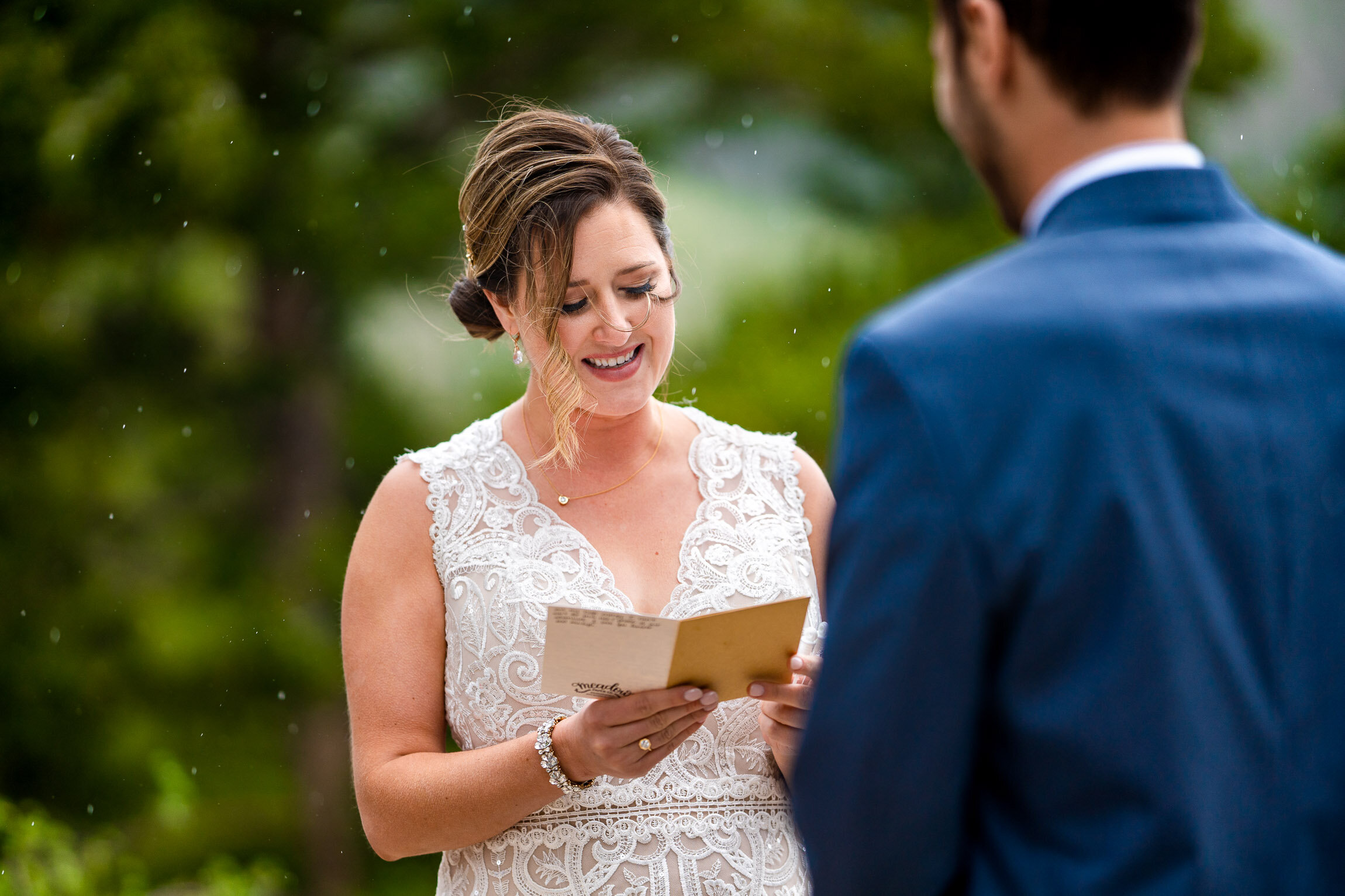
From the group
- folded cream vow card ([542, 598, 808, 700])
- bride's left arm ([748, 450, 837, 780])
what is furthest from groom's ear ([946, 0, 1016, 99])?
folded cream vow card ([542, 598, 808, 700])

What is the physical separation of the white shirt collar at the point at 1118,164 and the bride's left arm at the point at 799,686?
640 mm

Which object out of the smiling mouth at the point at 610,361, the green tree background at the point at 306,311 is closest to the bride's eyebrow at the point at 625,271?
the smiling mouth at the point at 610,361

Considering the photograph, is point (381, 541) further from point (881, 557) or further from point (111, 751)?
point (111, 751)

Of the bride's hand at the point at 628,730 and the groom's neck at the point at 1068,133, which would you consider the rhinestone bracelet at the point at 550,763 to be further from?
the groom's neck at the point at 1068,133

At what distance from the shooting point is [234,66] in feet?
20.1

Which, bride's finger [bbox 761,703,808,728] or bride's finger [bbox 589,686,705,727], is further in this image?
bride's finger [bbox 761,703,808,728]

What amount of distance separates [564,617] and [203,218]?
5.00m

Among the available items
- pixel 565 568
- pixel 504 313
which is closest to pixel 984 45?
pixel 565 568

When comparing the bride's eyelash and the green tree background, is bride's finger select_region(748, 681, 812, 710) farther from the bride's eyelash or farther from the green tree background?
the green tree background

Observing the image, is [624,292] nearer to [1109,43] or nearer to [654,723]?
[654,723]

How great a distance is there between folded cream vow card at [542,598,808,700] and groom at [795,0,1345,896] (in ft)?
2.11

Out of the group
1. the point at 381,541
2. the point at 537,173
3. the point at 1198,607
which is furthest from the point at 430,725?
the point at 1198,607

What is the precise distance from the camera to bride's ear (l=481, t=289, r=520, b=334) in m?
2.72

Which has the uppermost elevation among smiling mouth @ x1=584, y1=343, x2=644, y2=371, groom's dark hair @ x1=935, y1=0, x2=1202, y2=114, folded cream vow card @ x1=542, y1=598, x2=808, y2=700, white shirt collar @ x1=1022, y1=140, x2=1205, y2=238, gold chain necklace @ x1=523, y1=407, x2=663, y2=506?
groom's dark hair @ x1=935, y1=0, x2=1202, y2=114
